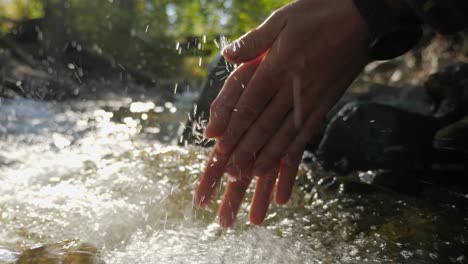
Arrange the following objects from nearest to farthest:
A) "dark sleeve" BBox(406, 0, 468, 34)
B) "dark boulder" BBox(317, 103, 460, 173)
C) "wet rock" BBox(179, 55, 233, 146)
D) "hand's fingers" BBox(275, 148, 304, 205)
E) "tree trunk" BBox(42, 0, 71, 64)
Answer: "dark sleeve" BBox(406, 0, 468, 34)
"hand's fingers" BBox(275, 148, 304, 205)
"dark boulder" BBox(317, 103, 460, 173)
"wet rock" BBox(179, 55, 233, 146)
"tree trunk" BBox(42, 0, 71, 64)

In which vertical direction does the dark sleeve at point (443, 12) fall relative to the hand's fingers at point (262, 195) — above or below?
above

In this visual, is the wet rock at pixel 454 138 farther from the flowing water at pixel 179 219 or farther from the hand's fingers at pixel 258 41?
the hand's fingers at pixel 258 41

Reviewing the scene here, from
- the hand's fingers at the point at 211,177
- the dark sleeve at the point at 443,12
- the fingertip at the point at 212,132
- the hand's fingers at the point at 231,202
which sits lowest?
the hand's fingers at the point at 231,202

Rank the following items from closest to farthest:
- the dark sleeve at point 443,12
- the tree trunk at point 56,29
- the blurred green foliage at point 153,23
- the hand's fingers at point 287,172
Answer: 1. the dark sleeve at point 443,12
2. the hand's fingers at point 287,172
3. the tree trunk at point 56,29
4. the blurred green foliage at point 153,23

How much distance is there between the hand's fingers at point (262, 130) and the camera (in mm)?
1817

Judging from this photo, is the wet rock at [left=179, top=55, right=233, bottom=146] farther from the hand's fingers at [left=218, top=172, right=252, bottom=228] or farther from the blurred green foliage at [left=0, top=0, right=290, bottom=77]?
the blurred green foliage at [left=0, top=0, right=290, bottom=77]

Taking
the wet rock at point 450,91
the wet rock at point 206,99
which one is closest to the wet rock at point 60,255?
the wet rock at point 206,99

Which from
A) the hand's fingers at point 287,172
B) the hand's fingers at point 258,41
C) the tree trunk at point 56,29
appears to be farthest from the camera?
the tree trunk at point 56,29

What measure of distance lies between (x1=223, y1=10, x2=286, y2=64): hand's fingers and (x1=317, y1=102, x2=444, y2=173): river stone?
7.45 feet

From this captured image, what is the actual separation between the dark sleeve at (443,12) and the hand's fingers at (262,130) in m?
0.62

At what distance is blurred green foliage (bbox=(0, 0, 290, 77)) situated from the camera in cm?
1228

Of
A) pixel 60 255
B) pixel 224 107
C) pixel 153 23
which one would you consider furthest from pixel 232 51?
pixel 153 23

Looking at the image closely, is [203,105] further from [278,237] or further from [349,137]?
[278,237]

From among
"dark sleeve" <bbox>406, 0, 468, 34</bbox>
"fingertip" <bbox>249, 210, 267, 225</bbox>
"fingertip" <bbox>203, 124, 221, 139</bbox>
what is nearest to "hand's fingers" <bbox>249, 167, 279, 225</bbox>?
"fingertip" <bbox>249, 210, 267, 225</bbox>
